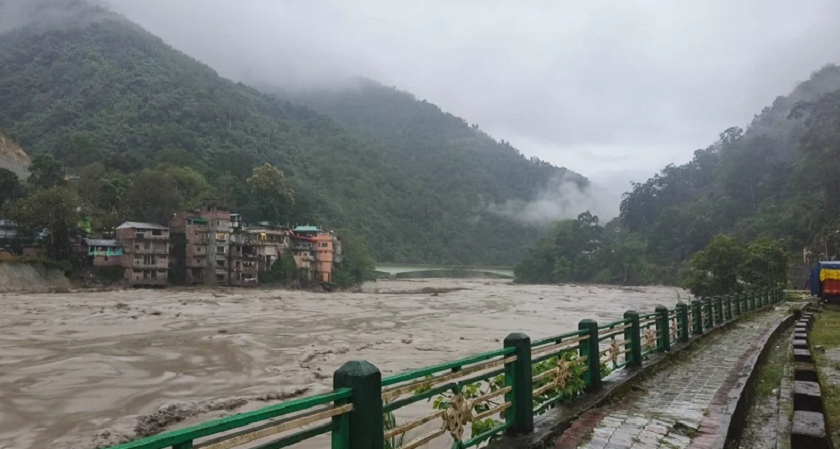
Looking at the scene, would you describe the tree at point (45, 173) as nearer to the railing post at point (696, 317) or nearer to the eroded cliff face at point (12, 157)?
the eroded cliff face at point (12, 157)

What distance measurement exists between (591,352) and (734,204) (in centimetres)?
9842

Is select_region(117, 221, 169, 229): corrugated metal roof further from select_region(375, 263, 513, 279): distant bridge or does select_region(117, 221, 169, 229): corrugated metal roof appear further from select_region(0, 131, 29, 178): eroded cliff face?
select_region(375, 263, 513, 279): distant bridge

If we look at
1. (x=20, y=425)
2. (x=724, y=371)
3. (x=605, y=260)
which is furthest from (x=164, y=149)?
(x=724, y=371)

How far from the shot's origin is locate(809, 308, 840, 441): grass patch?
6.24 m

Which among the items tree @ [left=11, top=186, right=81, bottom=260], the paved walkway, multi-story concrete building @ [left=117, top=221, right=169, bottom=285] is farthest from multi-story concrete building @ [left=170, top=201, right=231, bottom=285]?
the paved walkway

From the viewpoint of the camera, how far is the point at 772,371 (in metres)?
9.01

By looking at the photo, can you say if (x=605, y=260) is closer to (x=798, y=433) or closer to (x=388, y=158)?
(x=388, y=158)

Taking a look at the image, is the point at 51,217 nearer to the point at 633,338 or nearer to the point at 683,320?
the point at 683,320

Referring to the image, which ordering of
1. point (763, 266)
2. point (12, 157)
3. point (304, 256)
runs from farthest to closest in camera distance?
point (12, 157), point (304, 256), point (763, 266)

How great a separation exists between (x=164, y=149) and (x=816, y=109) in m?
89.2

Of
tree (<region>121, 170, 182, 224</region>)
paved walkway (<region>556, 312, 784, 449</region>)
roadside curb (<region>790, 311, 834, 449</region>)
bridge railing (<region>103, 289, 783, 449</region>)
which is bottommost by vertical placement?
paved walkway (<region>556, 312, 784, 449</region>)

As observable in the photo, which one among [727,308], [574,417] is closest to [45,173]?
[727,308]

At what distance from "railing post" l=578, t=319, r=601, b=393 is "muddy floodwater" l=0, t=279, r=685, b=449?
3.94m

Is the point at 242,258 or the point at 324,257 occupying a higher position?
the point at 324,257
